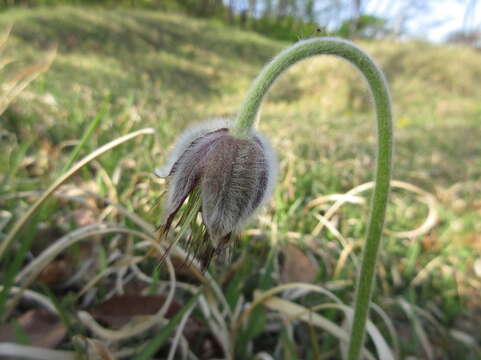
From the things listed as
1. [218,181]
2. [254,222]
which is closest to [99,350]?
[218,181]

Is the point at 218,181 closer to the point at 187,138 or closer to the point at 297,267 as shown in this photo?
the point at 187,138

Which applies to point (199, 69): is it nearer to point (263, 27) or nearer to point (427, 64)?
point (427, 64)

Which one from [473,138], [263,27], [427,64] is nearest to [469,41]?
[263,27]

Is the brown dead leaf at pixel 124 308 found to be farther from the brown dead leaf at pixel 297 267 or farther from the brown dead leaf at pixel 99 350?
the brown dead leaf at pixel 297 267

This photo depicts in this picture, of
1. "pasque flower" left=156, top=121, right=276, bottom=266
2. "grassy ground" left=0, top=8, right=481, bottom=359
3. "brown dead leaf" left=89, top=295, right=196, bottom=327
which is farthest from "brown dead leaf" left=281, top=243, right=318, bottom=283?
"pasque flower" left=156, top=121, right=276, bottom=266

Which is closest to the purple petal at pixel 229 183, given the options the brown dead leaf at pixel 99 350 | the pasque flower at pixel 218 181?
the pasque flower at pixel 218 181

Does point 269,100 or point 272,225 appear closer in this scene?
point 272,225

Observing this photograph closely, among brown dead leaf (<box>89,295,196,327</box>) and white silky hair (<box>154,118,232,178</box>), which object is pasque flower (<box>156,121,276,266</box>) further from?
brown dead leaf (<box>89,295,196,327</box>)
